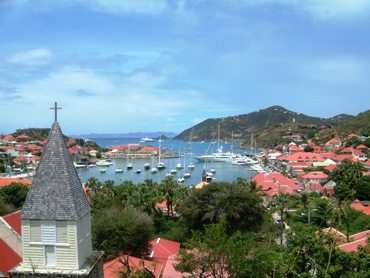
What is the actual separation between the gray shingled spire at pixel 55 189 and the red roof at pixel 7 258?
619 centimetres

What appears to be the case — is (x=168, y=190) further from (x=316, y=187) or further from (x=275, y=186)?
(x=316, y=187)

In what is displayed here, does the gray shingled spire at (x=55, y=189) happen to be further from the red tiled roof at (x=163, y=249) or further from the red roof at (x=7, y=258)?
the red tiled roof at (x=163, y=249)

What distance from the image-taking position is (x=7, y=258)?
1539 cm

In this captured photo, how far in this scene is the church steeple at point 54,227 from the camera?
977cm

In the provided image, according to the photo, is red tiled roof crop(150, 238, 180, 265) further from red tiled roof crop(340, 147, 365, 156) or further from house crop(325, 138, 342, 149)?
house crop(325, 138, 342, 149)

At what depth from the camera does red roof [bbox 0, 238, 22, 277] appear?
14742 mm

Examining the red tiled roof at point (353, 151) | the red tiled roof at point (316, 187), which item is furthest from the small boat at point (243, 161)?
the red tiled roof at point (316, 187)

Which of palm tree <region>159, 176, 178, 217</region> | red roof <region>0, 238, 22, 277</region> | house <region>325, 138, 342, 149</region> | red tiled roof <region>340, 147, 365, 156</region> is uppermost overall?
house <region>325, 138, 342, 149</region>

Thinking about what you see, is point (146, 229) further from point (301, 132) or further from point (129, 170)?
point (301, 132)

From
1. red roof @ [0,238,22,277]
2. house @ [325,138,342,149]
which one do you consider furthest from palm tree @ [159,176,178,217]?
house @ [325,138,342,149]

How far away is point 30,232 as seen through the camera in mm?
9906

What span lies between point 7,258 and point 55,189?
23.6 ft

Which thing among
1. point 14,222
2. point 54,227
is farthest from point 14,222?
point 54,227

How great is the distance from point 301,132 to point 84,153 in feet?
291
